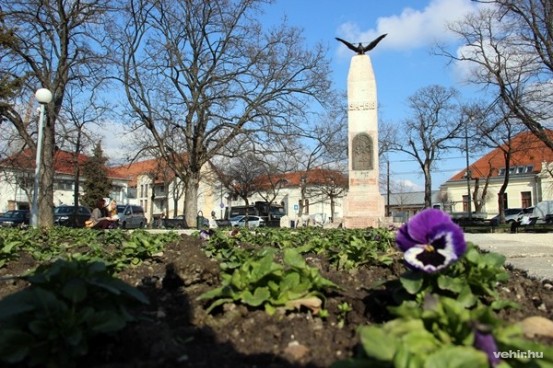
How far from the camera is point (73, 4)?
66.0 ft

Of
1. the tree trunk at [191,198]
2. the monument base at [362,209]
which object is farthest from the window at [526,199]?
the monument base at [362,209]

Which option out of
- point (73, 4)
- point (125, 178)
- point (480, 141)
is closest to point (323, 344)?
point (73, 4)

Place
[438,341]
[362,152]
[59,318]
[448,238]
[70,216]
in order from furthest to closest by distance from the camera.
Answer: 1. [70,216]
2. [362,152]
3. [448,238]
4. [59,318]
5. [438,341]

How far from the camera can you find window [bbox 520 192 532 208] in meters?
65.6

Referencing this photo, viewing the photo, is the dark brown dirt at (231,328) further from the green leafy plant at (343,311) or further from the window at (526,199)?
the window at (526,199)

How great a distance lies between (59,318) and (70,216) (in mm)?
36473

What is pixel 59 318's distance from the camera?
2.09 meters

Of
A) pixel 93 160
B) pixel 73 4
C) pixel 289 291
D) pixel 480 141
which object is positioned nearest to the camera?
pixel 289 291

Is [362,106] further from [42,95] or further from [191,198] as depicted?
[191,198]

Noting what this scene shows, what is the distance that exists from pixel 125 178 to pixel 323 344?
A: 8508 cm

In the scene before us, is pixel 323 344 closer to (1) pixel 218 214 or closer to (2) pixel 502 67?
(2) pixel 502 67

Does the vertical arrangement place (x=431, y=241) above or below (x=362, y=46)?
below

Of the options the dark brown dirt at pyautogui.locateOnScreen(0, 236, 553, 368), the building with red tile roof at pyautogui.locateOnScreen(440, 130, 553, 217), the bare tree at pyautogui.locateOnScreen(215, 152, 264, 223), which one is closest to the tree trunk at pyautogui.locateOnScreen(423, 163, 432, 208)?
the building with red tile roof at pyautogui.locateOnScreen(440, 130, 553, 217)

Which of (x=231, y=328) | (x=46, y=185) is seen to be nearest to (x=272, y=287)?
(x=231, y=328)
